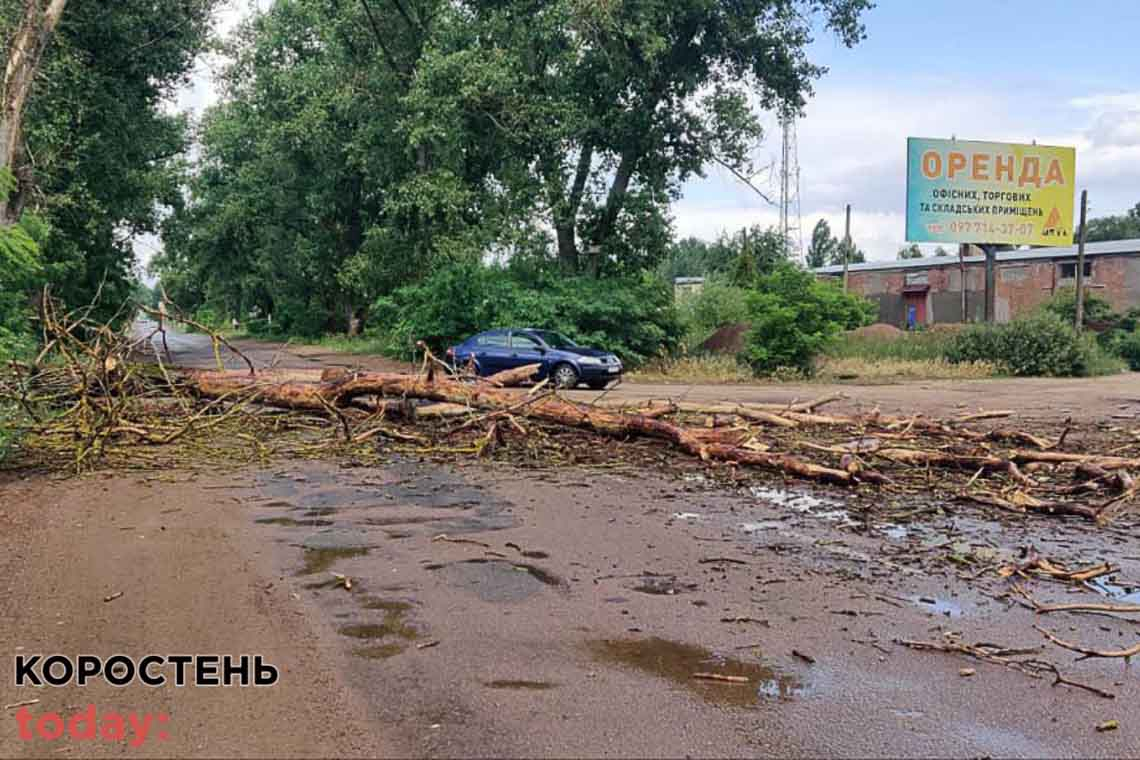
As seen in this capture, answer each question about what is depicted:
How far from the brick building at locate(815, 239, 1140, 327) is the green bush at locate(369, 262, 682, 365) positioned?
21.8m

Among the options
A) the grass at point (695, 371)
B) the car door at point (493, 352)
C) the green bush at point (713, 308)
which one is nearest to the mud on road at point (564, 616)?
the car door at point (493, 352)

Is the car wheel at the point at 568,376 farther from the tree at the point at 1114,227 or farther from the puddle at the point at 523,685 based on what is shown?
the tree at the point at 1114,227

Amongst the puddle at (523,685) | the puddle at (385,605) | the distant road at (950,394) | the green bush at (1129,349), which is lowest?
the puddle at (523,685)

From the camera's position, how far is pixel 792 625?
481 centimetres

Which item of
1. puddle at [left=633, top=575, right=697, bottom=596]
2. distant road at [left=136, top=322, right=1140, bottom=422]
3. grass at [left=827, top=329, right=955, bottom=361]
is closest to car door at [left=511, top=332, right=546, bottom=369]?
distant road at [left=136, top=322, right=1140, bottom=422]

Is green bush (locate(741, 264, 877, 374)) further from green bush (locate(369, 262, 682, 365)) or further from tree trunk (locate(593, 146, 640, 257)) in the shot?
tree trunk (locate(593, 146, 640, 257))

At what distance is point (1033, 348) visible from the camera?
2839 cm

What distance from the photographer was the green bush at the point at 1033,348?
28266mm

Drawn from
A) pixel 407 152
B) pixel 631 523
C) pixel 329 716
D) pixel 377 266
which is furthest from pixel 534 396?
pixel 377 266

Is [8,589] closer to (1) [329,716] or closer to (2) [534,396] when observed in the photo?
(1) [329,716]

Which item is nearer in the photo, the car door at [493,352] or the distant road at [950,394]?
the distant road at [950,394]

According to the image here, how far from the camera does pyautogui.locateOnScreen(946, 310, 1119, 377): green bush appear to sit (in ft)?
92.7

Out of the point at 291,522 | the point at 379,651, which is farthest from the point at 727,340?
the point at 379,651

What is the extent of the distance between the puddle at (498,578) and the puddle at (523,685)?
1213 millimetres
